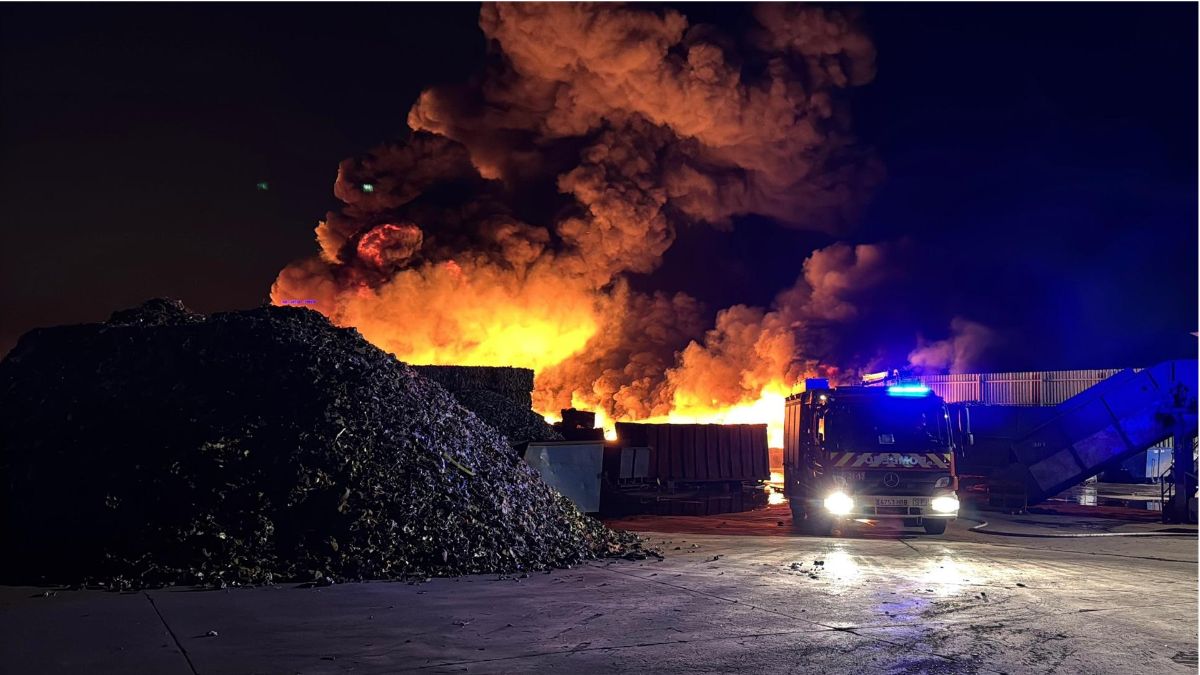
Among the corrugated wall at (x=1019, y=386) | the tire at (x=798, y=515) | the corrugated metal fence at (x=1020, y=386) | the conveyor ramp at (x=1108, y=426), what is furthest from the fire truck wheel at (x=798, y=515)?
the corrugated wall at (x=1019, y=386)

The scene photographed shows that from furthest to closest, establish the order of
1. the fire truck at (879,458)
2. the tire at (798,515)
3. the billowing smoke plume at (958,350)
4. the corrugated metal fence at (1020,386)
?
the billowing smoke plume at (958,350)
the corrugated metal fence at (1020,386)
the tire at (798,515)
the fire truck at (879,458)

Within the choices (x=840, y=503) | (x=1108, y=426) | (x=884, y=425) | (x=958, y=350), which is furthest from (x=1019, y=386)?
(x=840, y=503)

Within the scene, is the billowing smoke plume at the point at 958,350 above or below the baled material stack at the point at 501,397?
above

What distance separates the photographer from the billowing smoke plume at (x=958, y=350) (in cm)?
3741

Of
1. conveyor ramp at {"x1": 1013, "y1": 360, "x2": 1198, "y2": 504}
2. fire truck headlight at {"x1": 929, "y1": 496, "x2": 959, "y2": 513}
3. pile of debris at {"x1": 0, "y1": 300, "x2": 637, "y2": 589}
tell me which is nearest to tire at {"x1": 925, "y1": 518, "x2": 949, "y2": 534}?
fire truck headlight at {"x1": 929, "y1": 496, "x2": 959, "y2": 513}

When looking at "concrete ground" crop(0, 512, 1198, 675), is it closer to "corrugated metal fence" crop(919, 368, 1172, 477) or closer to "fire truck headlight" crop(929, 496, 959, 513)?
"fire truck headlight" crop(929, 496, 959, 513)

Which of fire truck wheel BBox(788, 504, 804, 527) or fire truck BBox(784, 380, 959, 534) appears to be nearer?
fire truck BBox(784, 380, 959, 534)

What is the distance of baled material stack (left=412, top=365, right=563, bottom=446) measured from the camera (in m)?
21.1

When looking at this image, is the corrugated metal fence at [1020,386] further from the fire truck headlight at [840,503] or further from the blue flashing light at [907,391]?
the fire truck headlight at [840,503]

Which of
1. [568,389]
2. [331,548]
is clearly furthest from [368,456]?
[568,389]

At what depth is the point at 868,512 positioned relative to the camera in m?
16.1

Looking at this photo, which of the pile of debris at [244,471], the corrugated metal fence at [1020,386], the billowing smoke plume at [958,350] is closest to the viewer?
the pile of debris at [244,471]

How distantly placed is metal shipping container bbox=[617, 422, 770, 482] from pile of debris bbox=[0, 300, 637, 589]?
795cm

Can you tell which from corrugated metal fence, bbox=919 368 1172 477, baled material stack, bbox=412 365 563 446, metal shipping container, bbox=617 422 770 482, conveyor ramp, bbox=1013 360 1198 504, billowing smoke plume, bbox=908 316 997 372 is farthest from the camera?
billowing smoke plume, bbox=908 316 997 372
